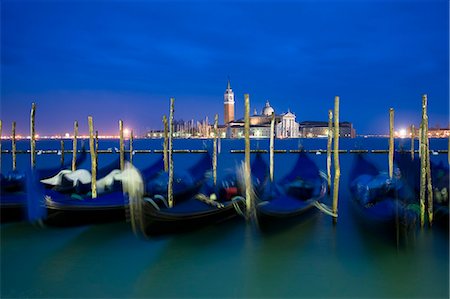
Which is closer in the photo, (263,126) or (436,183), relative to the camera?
(436,183)

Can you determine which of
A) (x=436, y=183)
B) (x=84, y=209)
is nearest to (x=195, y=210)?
(x=84, y=209)

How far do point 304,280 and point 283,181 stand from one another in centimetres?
310

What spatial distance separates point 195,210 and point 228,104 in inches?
2345

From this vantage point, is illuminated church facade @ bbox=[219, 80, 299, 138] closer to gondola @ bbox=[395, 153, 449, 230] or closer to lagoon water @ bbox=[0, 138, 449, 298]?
gondola @ bbox=[395, 153, 449, 230]

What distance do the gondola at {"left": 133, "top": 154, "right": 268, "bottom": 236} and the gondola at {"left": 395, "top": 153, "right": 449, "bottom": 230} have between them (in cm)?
252

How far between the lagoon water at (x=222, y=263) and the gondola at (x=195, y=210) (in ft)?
0.67

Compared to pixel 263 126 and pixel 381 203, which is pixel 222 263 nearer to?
pixel 381 203

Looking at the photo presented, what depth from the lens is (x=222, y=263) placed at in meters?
4.03

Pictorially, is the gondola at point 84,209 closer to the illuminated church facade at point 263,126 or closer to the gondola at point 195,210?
the gondola at point 195,210

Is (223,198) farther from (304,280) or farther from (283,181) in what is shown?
(304,280)

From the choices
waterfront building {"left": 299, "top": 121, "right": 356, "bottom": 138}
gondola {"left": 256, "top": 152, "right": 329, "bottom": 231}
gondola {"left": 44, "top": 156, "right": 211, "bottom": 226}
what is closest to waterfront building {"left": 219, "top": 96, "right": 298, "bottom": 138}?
waterfront building {"left": 299, "top": 121, "right": 356, "bottom": 138}

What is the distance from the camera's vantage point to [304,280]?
3617 millimetres

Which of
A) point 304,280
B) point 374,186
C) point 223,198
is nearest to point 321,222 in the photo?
point 374,186

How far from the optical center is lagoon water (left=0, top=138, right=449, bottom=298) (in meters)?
3.42
